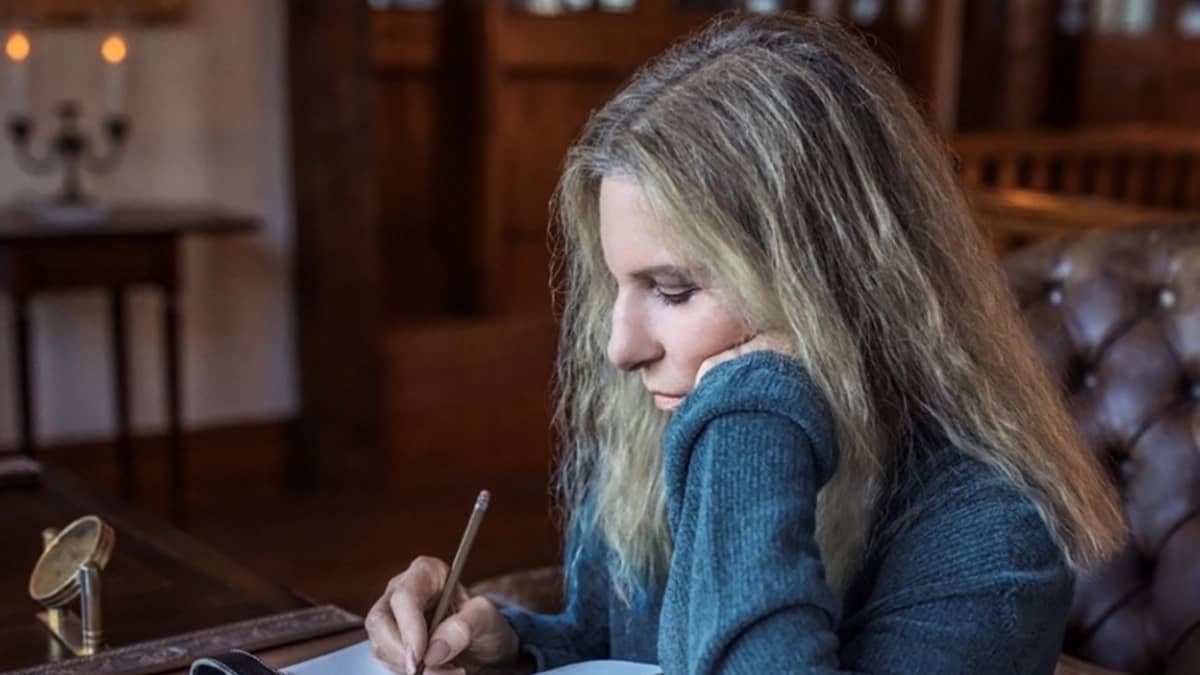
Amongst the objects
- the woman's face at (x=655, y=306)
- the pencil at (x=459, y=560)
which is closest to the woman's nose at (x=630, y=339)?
the woman's face at (x=655, y=306)

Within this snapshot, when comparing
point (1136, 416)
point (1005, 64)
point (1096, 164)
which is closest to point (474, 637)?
point (1136, 416)

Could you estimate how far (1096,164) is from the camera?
16.1ft

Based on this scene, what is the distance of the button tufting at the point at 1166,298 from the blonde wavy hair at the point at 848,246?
2.21 feet

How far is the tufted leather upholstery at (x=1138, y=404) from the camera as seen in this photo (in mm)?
1590

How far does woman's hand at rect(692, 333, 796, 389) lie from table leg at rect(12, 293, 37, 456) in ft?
9.52

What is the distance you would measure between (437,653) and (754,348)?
33 cm

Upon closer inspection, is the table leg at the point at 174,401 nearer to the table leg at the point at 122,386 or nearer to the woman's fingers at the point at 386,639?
the table leg at the point at 122,386

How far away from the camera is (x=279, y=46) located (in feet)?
13.5

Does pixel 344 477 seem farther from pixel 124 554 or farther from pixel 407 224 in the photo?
pixel 124 554

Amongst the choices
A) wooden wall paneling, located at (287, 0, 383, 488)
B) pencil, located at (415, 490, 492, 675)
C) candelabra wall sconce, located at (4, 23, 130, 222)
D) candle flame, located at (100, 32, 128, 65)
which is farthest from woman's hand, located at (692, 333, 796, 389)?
wooden wall paneling, located at (287, 0, 383, 488)

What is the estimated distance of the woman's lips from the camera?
3.18 ft

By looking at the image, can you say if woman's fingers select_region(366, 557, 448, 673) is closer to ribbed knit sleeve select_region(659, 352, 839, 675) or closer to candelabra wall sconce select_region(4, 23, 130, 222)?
ribbed knit sleeve select_region(659, 352, 839, 675)

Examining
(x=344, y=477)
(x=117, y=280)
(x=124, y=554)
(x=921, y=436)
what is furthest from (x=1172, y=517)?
(x=344, y=477)

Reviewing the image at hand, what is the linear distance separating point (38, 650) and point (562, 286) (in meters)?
0.50
